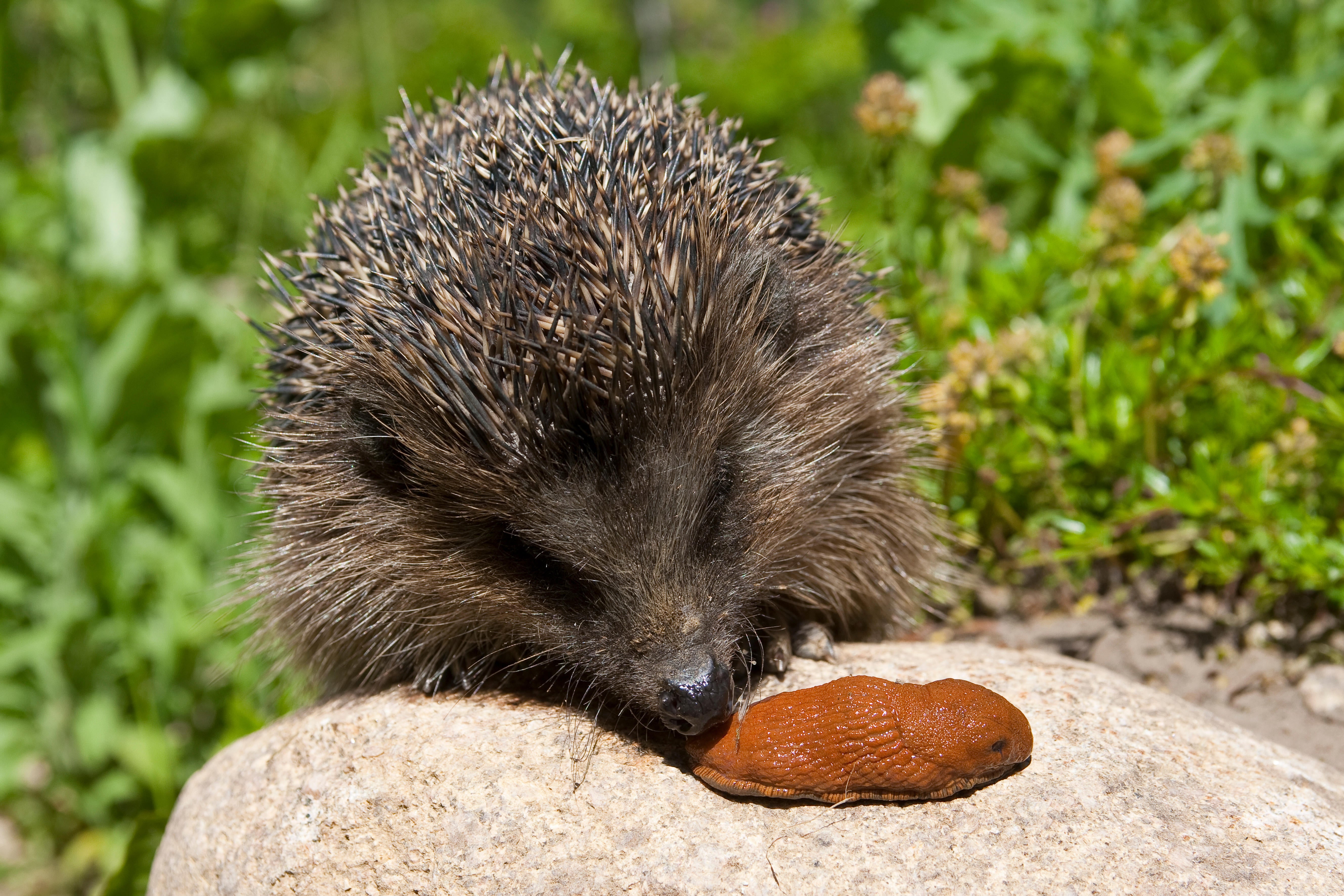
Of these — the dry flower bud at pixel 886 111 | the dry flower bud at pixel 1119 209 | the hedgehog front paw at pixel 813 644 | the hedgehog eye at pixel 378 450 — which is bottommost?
the hedgehog front paw at pixel 813 644

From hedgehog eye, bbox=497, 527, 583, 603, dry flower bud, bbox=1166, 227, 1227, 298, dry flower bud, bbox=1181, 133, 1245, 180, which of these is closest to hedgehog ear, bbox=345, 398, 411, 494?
hedgehog eye, bbox=497, 527, 583, 603

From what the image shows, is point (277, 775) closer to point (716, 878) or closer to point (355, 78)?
point (716, 878)

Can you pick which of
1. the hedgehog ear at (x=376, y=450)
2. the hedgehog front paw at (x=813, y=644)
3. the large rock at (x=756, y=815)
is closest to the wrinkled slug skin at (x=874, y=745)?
the large rock at (x=756, y=815)

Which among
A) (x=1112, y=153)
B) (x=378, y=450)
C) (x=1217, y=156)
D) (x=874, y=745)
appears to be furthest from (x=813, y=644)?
(x=1112, y=153)

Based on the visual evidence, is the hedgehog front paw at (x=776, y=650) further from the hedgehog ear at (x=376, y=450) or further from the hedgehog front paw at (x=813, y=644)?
the hedgehog ear at (x=376, y=450)

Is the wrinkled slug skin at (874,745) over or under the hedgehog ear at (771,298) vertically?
under

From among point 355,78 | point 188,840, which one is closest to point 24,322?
point 188,840
